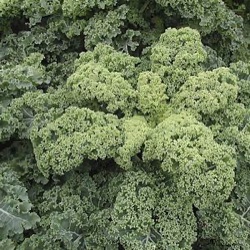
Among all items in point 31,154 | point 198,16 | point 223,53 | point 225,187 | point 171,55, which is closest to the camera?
point 225,187

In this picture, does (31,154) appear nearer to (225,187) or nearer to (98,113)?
(98,113)

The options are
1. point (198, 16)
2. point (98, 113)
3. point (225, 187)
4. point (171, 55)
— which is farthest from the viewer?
point (198, 16)

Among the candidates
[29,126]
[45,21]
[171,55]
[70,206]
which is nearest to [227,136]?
[171,55]

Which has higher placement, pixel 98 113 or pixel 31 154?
pixel 98 113

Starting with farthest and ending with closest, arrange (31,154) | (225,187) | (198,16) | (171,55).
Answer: (198,16), (31,154), (171,55), (225,187)

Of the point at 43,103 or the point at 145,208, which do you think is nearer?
the point at 145,208

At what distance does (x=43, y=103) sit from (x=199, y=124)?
4.22ft

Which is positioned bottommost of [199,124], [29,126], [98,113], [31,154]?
[31,154]

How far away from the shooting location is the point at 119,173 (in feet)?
12.7

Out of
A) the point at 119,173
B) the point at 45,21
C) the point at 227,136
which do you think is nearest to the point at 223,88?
the point at 227,136

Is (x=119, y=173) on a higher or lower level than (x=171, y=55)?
lower

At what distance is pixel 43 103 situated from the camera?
13.3 ft

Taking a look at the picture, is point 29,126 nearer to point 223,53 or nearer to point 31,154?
point 31,154

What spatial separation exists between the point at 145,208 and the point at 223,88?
103 cm
